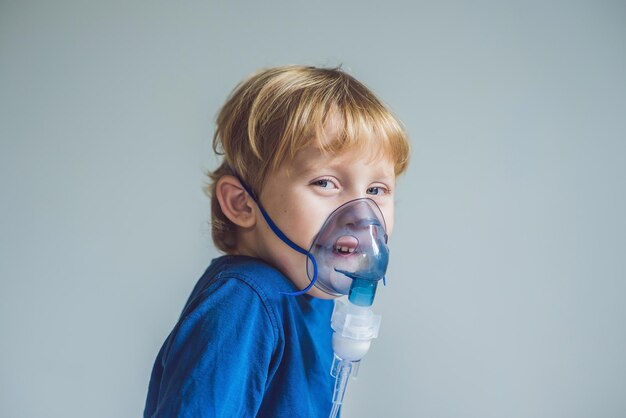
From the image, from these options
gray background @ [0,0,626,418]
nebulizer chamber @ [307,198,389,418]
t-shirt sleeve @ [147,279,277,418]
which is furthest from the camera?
gray background @ [0,0,626,418]

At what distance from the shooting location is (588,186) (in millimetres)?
1179

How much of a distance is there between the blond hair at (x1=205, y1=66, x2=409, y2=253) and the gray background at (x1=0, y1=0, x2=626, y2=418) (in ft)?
1.18

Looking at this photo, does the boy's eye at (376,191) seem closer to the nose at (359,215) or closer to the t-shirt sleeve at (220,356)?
the nose at (359,215)

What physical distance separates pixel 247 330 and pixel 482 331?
733mm

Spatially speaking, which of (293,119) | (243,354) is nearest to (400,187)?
(293,119)

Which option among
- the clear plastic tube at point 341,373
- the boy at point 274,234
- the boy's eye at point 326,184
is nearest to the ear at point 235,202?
the boy at point 274,234

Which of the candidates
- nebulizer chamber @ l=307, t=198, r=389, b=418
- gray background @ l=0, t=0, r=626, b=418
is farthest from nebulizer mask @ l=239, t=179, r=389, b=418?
gray background @ l=0, t=0, r=626, b=418

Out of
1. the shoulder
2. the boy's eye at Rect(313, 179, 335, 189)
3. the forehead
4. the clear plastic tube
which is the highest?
the forehead

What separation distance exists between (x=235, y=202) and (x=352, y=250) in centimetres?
20

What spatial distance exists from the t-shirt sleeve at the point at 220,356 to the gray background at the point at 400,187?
0.56 metres

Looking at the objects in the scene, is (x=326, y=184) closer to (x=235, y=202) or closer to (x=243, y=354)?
(x=235, y=202)

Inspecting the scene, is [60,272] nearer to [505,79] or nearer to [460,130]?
[460,130]

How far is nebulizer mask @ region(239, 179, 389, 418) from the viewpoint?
0.78 m

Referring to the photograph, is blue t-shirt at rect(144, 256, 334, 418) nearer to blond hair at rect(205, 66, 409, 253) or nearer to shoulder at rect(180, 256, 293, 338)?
shoulder at rect(180, 256, 293, 338)
